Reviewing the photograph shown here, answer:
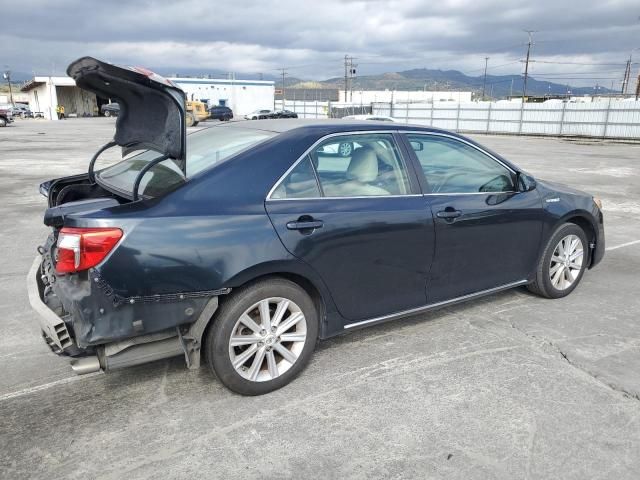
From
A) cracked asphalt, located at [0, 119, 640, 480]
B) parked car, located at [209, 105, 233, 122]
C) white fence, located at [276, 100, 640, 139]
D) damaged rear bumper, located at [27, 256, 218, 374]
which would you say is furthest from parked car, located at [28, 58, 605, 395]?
parked car, located at [209, 105, 233, 122]

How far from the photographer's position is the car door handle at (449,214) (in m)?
3.58

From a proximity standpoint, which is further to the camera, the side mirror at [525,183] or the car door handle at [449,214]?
the side mirror at [525,183]

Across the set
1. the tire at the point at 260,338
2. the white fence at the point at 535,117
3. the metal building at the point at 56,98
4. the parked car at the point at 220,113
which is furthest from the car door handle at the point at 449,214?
the metal building at the point at 56,98

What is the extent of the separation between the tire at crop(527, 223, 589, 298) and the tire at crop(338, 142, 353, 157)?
206 cm

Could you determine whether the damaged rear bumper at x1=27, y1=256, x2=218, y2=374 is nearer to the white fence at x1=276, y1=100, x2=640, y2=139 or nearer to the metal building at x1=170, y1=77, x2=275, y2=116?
the white fence at x1=276, y1=100, x2=640, y2=139

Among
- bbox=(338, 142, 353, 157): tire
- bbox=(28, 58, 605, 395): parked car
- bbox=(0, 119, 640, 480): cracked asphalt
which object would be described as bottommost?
bbox=(0, 119, 640, 480): cracked asphalt

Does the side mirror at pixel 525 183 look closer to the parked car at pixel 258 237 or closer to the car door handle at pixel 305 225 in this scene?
the parked car at pixel 258 237

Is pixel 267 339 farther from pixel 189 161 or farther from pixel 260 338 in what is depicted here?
pixel 189 161

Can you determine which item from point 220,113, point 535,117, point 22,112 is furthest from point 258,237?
point 22,112

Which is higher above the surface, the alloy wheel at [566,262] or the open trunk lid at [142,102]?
the open trunk lid at [142,102]

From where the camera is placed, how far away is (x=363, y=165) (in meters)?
3.50

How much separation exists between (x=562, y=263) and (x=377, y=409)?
258cm

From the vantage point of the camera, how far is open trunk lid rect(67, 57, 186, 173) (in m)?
2.75

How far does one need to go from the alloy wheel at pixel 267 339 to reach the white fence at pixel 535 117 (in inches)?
1067
